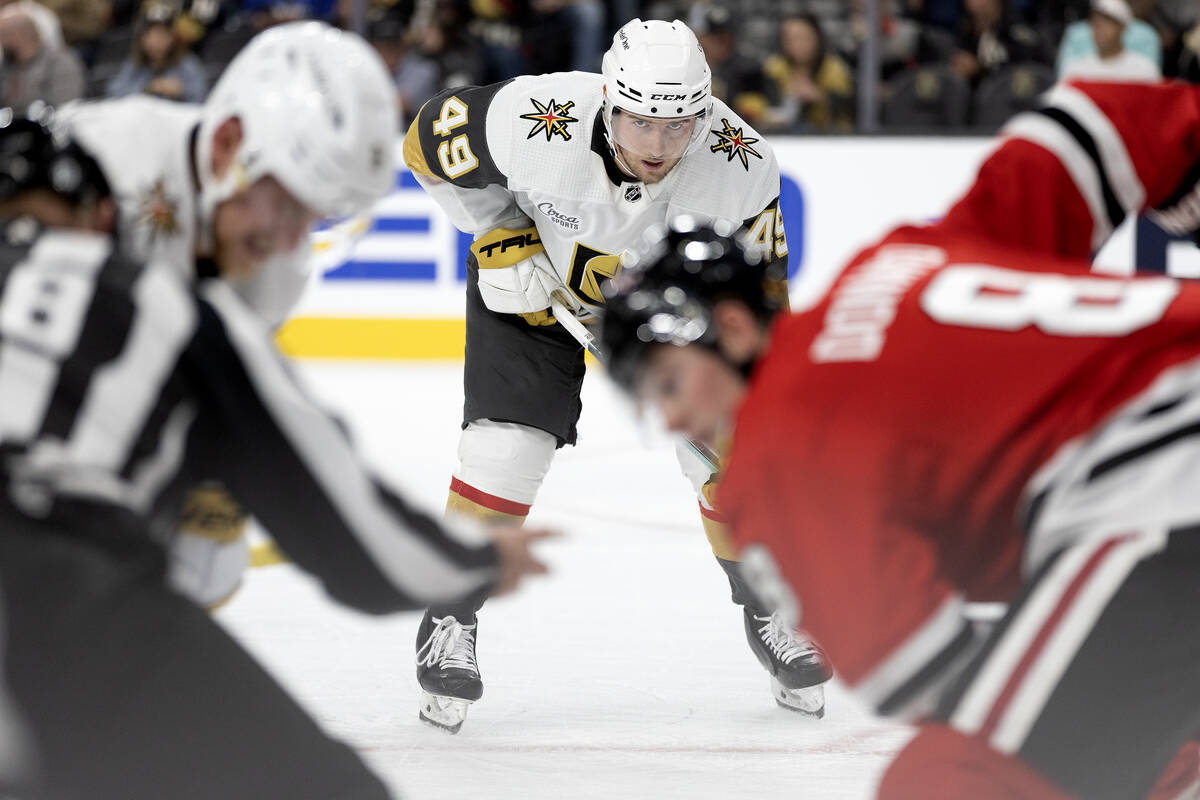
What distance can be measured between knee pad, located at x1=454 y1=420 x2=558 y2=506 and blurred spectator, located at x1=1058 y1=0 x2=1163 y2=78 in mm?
4263

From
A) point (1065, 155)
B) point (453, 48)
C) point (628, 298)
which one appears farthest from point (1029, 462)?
point (453, 48)

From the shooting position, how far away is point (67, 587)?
1.42 meters

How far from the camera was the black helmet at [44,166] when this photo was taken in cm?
155

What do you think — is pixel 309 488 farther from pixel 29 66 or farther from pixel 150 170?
→ pixel 29 66

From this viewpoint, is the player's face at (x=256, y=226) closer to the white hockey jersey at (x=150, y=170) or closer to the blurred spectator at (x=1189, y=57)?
the white hockey jersey at (x=150, y=170)

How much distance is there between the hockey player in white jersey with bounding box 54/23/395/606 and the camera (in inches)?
65.1

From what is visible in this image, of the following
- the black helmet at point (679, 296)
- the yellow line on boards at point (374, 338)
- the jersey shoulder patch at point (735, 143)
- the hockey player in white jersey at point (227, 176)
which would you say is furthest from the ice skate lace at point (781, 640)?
the yellow line on boards at point (374, 338)

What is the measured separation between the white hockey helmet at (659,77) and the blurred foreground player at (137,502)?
5.29ft

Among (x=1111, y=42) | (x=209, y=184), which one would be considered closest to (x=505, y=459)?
(x=209, y=184)

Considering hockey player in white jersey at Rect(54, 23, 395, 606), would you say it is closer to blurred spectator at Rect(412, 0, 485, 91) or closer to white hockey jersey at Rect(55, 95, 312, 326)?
white hockey jersey at Rect(55, 95, 312, 326)

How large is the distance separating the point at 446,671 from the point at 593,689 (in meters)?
0.36

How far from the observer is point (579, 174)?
3199 millimetres

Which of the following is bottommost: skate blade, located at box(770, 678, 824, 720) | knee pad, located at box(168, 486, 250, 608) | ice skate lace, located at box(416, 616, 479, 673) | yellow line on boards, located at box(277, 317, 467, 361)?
yellow line on boards, located at box(277, 317, 467, 361)

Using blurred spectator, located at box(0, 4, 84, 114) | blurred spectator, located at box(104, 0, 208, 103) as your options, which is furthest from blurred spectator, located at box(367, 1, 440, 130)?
blurred spectator, located at box(0, 4, 84, 114)
